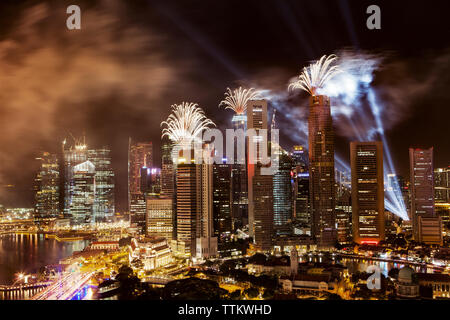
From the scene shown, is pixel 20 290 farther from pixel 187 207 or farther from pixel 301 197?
pixel 301 197

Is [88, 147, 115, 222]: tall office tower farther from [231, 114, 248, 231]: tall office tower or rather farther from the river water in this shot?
[231, 114, 248, 231]: tall office tower

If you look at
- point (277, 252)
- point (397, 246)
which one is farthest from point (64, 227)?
point (397, 246)

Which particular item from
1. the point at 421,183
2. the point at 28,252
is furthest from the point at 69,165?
the point at 421,183

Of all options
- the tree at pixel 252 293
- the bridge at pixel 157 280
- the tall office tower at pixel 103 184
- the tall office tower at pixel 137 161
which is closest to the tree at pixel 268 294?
the tree at pixel 252 293

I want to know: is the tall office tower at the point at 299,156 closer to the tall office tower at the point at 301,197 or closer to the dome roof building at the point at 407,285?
the tall office tower at the point at 301,197

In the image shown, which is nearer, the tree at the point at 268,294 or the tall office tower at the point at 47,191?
the tree at the point at 268,294

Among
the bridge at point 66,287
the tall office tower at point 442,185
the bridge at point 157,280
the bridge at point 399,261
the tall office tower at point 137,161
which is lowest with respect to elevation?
the bridge at point 399,261

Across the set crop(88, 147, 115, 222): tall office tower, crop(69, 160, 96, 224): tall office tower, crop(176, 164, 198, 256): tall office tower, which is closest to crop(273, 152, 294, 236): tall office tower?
crop(176, 164, 198, 256): tall office tower
